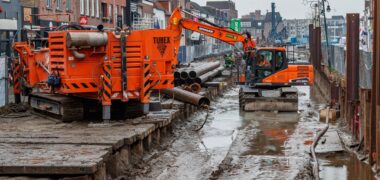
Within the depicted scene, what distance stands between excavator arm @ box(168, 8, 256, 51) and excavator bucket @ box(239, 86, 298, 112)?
6.77 feet

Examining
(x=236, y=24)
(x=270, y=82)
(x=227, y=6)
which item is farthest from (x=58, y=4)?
(x=227, y=6)

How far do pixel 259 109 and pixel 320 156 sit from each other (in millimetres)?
10706

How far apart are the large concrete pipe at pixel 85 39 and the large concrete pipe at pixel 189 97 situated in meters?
6.31

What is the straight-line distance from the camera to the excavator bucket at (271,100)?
92.3 ft

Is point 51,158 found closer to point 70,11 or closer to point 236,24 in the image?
point 70,11

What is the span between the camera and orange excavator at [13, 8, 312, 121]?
57.1 ft

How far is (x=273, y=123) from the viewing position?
24734 millimetres

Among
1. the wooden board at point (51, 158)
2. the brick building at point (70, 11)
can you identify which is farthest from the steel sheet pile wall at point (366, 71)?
the wooden board at point (51, 158)

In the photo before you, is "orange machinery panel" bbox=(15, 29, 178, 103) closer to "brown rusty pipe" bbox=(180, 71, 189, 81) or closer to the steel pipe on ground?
"brown rusty pipe" bbox=(180, 71, 189, 81)

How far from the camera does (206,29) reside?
25.9 m

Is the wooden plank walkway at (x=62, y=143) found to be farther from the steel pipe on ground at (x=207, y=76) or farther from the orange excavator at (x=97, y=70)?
the steel pipe on ground at (x=207, y=76)

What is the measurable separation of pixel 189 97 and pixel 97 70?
614 cm

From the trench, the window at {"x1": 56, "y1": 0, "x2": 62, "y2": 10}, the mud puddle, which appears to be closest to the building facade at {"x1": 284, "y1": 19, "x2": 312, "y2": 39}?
the window at {"x1": 56, "y1": 0, "x2": 62, "y2": 10}

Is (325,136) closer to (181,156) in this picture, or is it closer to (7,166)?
(181,156)
